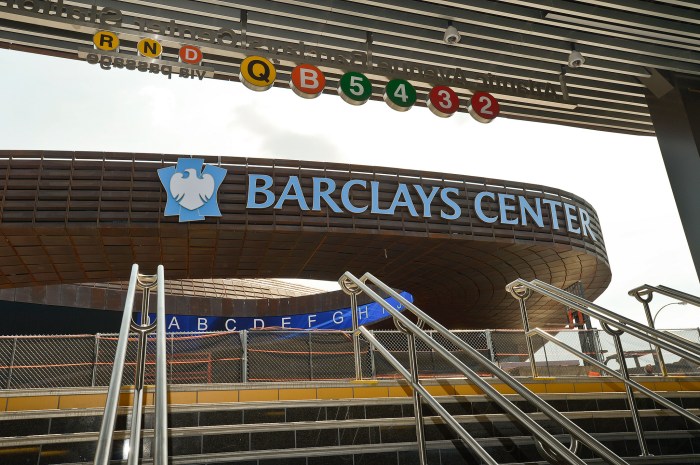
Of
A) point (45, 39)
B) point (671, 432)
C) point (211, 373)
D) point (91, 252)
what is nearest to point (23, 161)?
point (91, 252)

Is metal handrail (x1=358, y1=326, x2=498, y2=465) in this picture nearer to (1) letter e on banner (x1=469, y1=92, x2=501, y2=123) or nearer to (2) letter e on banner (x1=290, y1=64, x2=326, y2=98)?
(2) letter e on banner (x1=290, y1=64, x2=326, y2=98)

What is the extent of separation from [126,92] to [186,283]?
35.8 feet

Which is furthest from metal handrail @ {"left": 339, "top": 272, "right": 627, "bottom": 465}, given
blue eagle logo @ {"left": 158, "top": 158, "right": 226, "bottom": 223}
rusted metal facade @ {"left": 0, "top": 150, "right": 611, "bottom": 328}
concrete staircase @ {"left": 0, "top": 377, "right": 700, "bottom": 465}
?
rusted metal facade @ {"left": 0, "top": 150, "right": 611, "bottom": 328}

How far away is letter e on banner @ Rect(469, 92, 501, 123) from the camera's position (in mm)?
9109

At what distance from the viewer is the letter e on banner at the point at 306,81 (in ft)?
27.1

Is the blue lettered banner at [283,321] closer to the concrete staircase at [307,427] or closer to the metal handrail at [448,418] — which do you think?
the concrete staircase at [307,427]

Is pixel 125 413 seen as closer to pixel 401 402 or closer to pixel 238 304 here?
pixel 401 402

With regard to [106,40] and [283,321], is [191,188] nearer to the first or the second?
[106,40]

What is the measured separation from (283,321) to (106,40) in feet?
54.5

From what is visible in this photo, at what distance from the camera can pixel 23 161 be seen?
1145 centimetres

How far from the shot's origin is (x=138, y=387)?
10.6 ft

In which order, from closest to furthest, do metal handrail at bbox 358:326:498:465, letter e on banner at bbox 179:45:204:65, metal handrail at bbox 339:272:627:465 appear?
metal handrail at bbox 339:272:627:465, metal handrail at bbox 358:326:498:465, letter e on banner at bbox 179:45:204:65

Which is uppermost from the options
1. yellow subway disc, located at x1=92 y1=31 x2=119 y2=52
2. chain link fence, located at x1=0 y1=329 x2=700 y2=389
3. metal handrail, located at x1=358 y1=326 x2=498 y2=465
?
yellow subway disc, located at x1=92 y1=31 x2=119 y2=52

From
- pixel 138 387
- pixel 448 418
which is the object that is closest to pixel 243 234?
pixel 138 387
